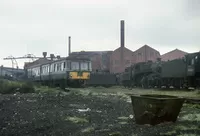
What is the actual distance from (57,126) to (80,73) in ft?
63.0

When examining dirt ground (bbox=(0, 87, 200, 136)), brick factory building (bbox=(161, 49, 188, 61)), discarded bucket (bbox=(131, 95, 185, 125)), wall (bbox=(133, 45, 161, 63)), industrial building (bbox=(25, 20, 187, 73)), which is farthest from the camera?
brick factory building (bbox=(161, 49, 188, 61))

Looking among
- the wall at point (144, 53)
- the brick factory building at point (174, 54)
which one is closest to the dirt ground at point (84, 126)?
the wall at point (144, 53)

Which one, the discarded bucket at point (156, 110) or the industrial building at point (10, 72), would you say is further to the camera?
the industrial building at point (10, 72)

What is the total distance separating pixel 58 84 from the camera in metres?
28.7

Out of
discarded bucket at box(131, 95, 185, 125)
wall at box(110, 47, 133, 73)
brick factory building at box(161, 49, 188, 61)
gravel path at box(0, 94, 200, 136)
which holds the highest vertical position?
brick factory building at box(161, 49, 188, 61)

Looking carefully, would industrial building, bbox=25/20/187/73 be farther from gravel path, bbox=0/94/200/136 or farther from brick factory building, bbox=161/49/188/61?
gravel path, bbox=0/94/200/136

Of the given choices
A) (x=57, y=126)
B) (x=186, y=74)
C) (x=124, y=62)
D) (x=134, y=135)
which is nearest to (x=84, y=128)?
(x=57, y=126)

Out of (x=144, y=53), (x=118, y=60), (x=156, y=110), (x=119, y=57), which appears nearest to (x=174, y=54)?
(x=144, y=53)

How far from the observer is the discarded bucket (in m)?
7.01

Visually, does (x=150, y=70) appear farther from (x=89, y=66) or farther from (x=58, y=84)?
(x=58, y=84)

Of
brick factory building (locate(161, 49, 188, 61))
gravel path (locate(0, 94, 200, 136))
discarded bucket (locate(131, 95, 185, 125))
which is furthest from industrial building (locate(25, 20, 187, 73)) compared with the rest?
discarded bucket (locate(131, 95, 185, 125))

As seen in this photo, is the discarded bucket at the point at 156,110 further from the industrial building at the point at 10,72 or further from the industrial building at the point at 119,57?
the industrial building at the point at 119,57

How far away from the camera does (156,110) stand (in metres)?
7.00

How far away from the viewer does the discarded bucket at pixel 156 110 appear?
701 cm
